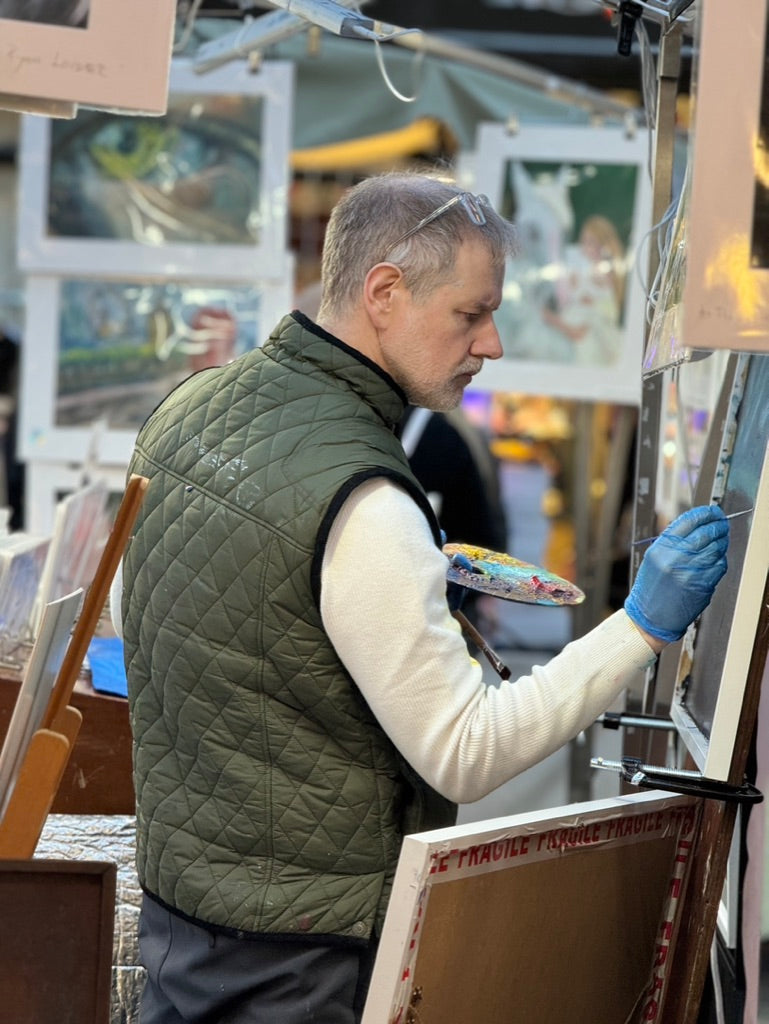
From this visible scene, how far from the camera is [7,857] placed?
54.4 inches

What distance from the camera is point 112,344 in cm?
442

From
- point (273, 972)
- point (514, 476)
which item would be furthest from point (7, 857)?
point (514, 476)

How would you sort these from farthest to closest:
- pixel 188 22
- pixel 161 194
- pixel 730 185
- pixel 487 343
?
1. pixel 161 194
2. pixel 188 22
3. pixel 487 343
4. pixel 730 185

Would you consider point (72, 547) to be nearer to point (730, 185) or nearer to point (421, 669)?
point (421, 669)

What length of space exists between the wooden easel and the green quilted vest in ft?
0.80

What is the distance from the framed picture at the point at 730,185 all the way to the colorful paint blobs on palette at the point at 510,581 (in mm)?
649

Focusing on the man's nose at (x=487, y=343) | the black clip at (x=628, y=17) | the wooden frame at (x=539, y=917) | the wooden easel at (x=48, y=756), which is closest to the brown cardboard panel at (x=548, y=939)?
the wooden frame at (x=539, y=917)

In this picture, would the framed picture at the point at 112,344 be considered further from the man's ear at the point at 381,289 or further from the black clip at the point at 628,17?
the man's ear at the point at 381,289

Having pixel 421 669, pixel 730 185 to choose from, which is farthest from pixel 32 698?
pixel 730 185

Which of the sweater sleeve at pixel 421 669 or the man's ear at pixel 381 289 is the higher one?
the man's ear at pixel 381 289

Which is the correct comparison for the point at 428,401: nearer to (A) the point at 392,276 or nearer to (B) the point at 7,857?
(A) the point at 392,276

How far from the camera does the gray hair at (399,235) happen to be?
171cm

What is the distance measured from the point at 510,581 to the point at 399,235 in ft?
1.54

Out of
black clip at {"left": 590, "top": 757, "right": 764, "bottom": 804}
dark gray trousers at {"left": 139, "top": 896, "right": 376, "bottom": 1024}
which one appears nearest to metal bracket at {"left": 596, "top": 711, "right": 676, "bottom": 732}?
black clip at {"left": 590, "top": 757, "right": 764, "bottom": 804}
